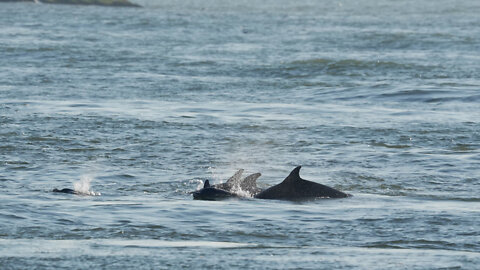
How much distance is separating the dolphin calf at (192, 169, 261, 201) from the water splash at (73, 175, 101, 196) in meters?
1.58

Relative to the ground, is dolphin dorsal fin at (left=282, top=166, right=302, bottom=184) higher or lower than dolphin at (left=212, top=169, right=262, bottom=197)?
higher

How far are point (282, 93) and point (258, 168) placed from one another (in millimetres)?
11673

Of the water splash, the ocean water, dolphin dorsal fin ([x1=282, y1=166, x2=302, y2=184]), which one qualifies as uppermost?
dolphin dorsal fin ([x1=282, y1=166, x2=302, y2=184])

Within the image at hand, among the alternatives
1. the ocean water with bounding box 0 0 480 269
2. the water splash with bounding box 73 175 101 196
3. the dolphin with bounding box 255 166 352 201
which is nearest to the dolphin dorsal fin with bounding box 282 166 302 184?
the dolphin with bounding box 255 166 352 201

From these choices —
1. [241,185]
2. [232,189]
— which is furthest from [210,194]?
[241,185]

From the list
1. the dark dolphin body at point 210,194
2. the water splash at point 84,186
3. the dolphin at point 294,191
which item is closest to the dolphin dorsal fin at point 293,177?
the dolphin at point 294,191

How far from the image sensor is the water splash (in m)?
15.1

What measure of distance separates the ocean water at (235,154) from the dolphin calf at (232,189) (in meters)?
0.23

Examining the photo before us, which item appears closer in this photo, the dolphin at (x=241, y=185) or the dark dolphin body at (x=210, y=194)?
the dark dolphin body at (x=210, y=194)

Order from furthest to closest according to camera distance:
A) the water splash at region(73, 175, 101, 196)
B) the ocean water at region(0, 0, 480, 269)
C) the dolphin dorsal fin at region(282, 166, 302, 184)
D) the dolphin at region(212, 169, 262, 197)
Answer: the water splash at region(73, 175, 101, 196), the dolphin at region(212, 169, 262, 197), the dolphin dorsal fin at region(282, 166, 302, 184), the ocean water at region(0, 0, 480, 269)

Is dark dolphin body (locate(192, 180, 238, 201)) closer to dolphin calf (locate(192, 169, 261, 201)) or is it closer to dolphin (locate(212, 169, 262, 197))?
dolphin calf (locate(192, 169, 261, 201))

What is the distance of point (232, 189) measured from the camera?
1501cm

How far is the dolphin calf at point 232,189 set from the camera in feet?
48.0

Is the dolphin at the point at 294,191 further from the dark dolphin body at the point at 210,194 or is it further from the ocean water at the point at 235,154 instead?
the dark dolphin body at the point at 210,194
